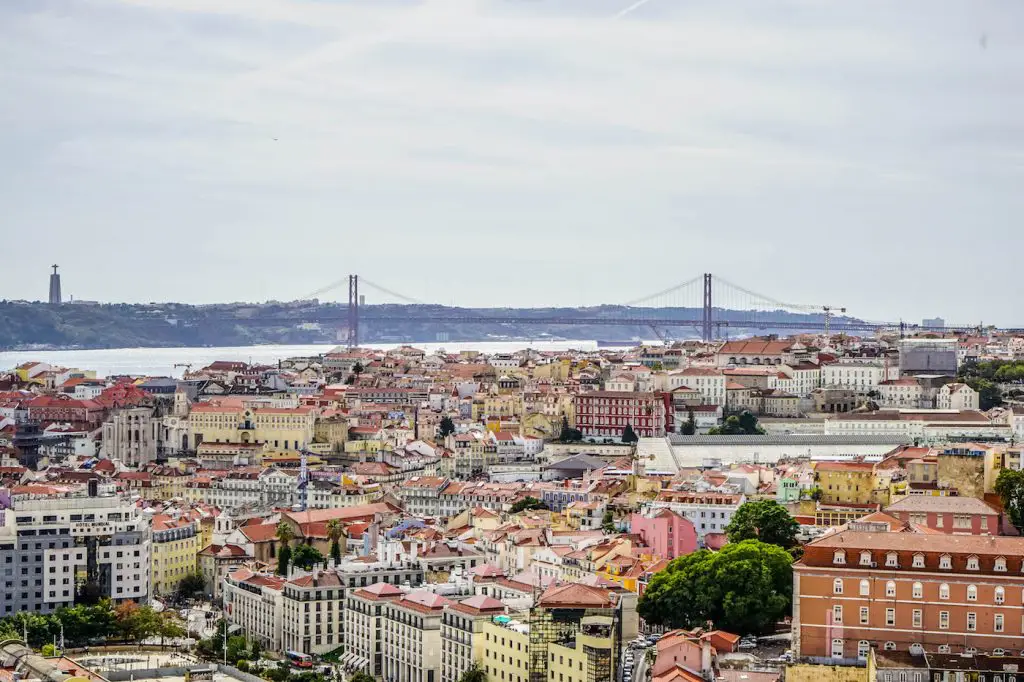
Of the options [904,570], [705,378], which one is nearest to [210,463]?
[705,378]

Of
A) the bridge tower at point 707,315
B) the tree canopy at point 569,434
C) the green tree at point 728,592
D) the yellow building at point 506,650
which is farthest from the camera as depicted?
the bridge tower at point 707,315

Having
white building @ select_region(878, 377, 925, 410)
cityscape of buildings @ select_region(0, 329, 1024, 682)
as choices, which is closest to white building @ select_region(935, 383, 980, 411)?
cityscape of buildings @ select_region(0, 329, 1024, 682)

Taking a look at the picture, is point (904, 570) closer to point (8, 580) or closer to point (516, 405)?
point (8, 580)

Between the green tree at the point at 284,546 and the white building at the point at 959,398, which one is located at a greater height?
the white building at the point at 959,398

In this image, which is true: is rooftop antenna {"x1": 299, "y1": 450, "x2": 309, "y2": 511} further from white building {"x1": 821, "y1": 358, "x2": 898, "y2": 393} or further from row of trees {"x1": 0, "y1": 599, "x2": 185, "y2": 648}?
white building {"x1": 821, "y1": 358, "x2": 898, "y2": 393}

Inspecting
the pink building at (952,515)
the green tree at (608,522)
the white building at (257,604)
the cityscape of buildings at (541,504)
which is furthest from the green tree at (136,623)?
the pink building at (952,515)

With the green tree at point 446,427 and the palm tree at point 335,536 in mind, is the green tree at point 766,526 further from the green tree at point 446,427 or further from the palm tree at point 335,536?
the green tree at point 446,427
